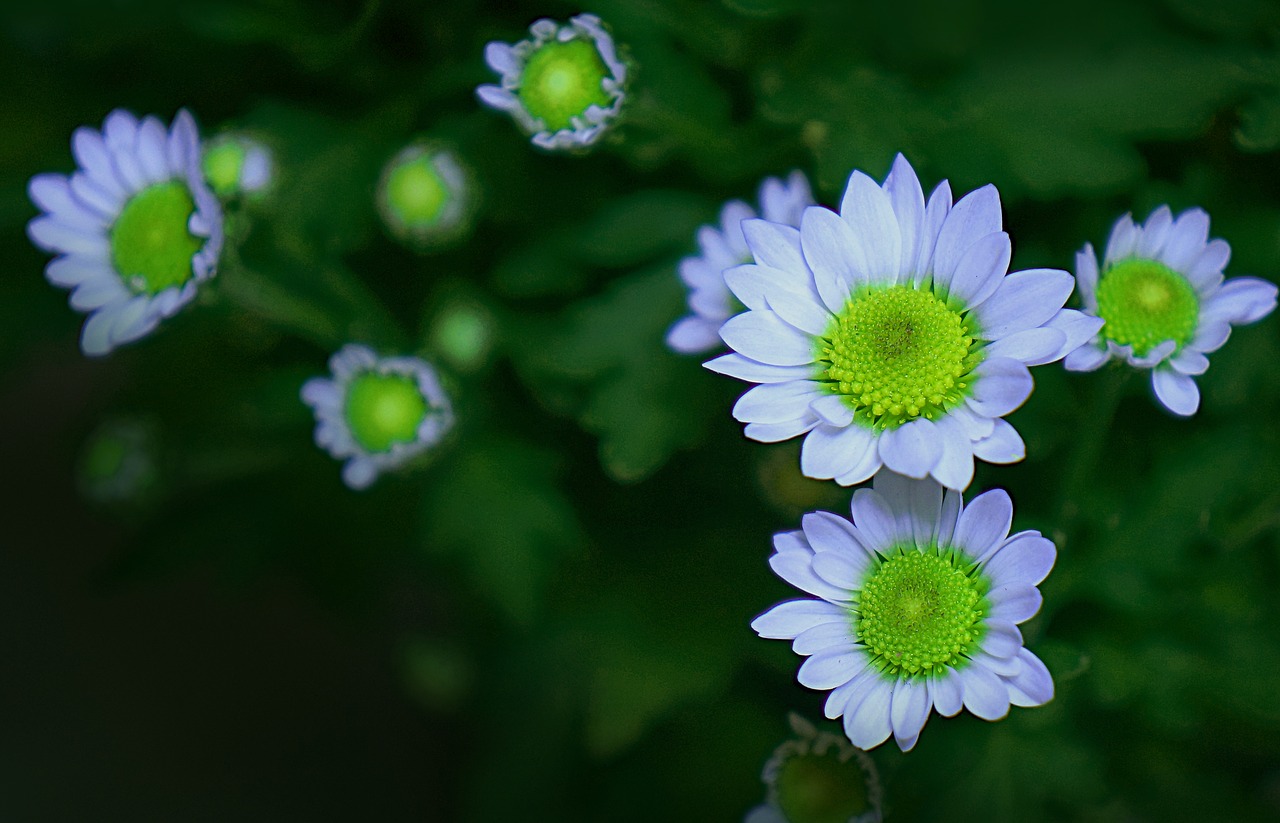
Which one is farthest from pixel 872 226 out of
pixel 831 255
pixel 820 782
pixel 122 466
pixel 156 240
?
pixel 122 466

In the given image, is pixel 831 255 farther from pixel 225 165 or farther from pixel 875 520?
pixel 225 165

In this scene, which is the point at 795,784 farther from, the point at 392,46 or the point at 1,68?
the point at 1,68

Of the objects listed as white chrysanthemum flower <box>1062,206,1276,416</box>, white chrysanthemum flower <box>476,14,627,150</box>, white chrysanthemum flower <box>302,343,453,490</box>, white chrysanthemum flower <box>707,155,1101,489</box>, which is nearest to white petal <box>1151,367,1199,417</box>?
white chrysanthemum flower <box>1062,206,1276,416</box>

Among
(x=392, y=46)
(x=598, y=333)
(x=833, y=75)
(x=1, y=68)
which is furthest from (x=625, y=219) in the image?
(x=1, y=68)

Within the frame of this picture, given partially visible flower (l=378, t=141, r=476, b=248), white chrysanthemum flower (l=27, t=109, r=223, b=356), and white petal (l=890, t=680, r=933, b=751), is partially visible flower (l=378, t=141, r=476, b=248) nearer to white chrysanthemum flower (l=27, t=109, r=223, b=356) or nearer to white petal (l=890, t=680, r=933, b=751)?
white chrysanthemum flower (l=27, t=109, r=223, b=356)

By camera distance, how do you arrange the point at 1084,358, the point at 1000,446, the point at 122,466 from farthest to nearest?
the point at 122,466, the point at 1084,358, the point at 1000,446

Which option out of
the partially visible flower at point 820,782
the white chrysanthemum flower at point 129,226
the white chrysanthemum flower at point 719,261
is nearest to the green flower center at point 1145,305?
the white chrysanthemum flower at point 719,261
